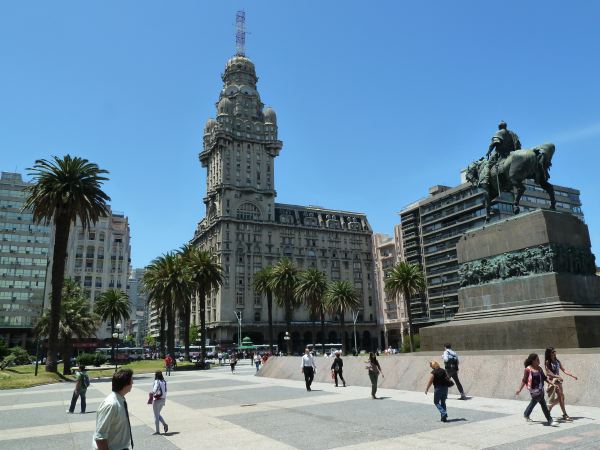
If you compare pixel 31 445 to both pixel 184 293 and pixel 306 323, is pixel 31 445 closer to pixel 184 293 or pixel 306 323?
pixel 184 293

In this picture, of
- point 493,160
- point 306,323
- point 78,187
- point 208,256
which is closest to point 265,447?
point 493,160

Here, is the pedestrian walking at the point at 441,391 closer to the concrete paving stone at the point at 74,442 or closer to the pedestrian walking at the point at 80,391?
the concrete paving stone at the point at 74,442

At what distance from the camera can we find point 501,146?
67.9ft

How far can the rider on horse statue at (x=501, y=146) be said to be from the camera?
20625mm

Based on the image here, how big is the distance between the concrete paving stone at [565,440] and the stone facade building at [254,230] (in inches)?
3815

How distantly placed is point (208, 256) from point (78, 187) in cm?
2439

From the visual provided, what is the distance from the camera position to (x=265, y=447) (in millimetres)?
9109

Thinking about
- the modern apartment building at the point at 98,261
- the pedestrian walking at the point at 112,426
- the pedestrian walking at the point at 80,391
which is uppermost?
the modern apartment building at the point at 98,261

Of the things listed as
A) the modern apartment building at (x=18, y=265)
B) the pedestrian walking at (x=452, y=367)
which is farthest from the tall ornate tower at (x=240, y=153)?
the pedestrian walking at (x=452, y=367)

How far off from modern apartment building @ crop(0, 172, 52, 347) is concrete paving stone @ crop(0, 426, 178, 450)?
92.8 m

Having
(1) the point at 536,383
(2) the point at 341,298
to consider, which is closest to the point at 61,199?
(1) the point at 536,383

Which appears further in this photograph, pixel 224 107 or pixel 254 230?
pixel 224 107

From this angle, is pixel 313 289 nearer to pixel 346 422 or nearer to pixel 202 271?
pixel 202 271

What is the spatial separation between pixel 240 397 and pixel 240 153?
102 metres
